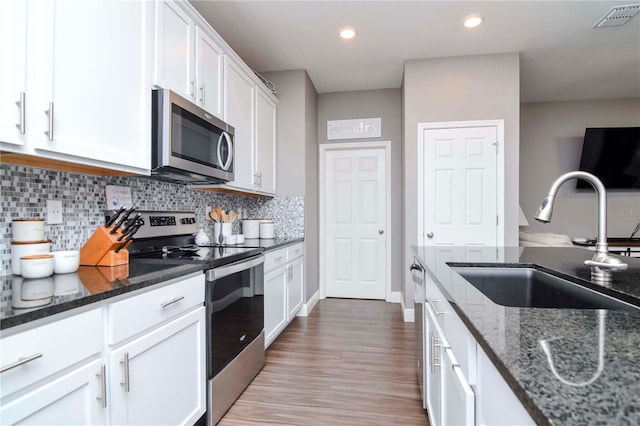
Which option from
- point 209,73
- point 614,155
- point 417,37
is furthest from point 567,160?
point 209,73

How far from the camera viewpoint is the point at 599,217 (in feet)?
4.16

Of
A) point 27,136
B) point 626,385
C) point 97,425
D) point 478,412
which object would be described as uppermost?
point 27,136

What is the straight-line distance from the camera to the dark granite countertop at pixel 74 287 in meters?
0.87

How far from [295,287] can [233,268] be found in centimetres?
147

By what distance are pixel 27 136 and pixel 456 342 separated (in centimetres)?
156

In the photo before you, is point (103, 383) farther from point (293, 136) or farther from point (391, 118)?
point (391, 118)

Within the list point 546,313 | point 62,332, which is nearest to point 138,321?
point 62,332

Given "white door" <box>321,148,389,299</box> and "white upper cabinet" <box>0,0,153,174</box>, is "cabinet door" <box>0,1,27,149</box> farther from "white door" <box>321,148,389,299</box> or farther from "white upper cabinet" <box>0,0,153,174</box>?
"white door" <box>321,148,389,299</box>

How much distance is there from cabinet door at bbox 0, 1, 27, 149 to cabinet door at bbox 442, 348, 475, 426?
1.56 metres

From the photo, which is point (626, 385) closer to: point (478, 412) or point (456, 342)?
point (478, 412)

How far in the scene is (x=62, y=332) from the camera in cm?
94

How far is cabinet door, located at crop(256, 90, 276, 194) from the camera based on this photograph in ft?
10.3

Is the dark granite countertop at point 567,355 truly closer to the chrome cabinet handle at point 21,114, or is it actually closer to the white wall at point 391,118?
the chrome cabinet handle at point 21,114

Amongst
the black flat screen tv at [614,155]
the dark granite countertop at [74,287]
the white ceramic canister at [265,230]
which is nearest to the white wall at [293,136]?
the white ceramic canister at [265,230]
